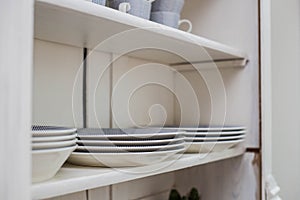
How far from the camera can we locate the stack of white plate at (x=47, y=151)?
52 cm

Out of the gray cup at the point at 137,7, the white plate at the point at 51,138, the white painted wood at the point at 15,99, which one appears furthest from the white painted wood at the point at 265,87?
the white painted wood at the point at 15,99

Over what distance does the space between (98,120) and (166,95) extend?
332mm

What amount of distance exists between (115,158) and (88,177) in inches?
3.4

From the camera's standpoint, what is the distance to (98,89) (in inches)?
37.3

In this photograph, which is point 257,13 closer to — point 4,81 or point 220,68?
point 220,68

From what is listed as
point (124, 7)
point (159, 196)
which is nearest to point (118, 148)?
point (124, 7)

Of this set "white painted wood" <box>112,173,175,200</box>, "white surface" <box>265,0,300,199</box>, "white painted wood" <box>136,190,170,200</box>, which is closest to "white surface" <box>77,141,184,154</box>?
"white painted wood" <box>112,173,175,200</box>

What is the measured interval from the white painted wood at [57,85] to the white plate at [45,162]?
9.4 inches

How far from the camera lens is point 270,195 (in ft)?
3.55

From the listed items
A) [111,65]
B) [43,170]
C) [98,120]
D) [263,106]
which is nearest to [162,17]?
[111,65]

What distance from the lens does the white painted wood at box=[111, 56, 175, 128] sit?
3.32 ft

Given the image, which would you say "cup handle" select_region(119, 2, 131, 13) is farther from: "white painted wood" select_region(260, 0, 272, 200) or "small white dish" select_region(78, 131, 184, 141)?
"white painted wood" select_region(260, 0, 272, 200)

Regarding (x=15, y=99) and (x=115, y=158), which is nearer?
(x=15, y=99)

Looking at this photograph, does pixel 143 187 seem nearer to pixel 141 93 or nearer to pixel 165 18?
pixel 141 93
